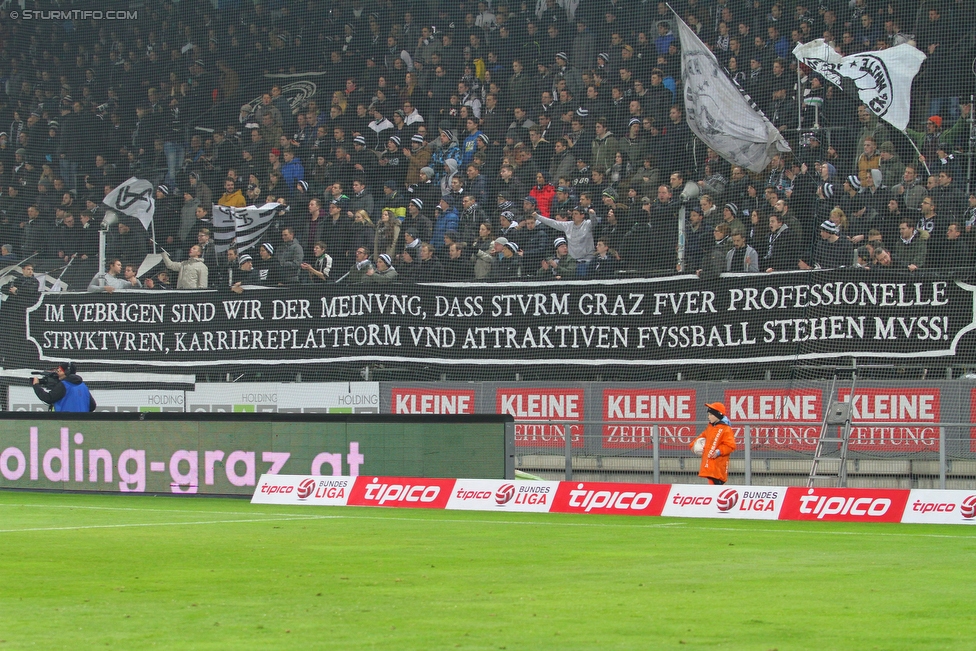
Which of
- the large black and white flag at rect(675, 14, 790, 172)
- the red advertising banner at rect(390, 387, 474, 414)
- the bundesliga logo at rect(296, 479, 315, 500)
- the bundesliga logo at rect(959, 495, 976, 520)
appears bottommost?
the bundesliga logo at rect(296, 479, 315, 500)

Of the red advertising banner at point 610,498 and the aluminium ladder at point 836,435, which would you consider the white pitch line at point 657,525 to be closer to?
the red advertising banner at point 610,498

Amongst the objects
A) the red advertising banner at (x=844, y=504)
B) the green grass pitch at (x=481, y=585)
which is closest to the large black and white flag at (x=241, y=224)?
the green grass pitch at (x=481, y=585)

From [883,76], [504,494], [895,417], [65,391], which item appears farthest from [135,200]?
[895,417]

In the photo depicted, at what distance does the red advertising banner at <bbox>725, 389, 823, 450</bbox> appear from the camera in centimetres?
1880

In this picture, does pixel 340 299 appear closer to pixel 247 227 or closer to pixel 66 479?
pixel 247 227

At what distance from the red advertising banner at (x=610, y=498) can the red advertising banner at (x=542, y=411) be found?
2.37 meters

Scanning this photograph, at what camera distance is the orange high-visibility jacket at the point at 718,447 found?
16.5 m

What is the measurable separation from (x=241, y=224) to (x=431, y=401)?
19.2 ft

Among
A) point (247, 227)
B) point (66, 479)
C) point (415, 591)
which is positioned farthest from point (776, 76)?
point (415, 591)

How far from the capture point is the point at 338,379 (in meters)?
23.1

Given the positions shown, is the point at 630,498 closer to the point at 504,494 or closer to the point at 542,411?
the point at 504,494

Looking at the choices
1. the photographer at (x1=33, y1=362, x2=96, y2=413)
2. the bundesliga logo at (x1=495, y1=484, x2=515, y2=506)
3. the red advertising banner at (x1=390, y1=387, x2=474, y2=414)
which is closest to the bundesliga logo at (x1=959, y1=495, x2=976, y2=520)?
the bundesliga logo at (x1=495, y1=484, x2=515, y2=506)

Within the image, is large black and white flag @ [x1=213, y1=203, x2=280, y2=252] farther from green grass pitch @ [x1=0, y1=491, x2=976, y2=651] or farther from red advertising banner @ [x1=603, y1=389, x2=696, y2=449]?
green grass pitch @ [x1=0, y1=491, x2=976, y2=651]

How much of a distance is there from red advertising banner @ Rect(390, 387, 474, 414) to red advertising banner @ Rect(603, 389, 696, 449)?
2.45m
